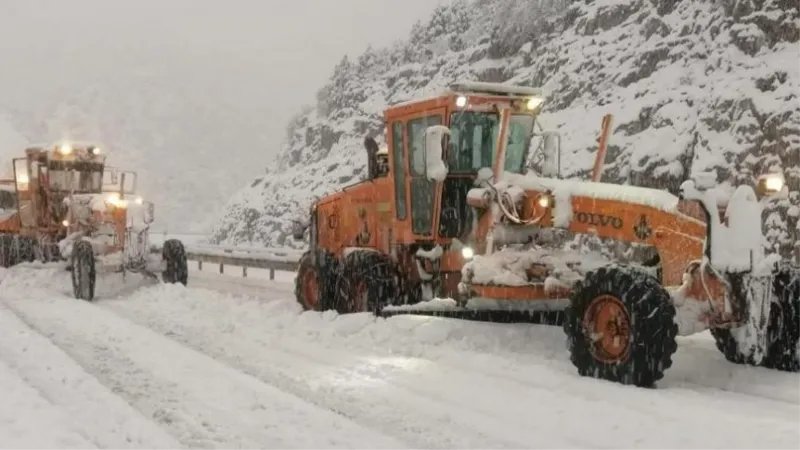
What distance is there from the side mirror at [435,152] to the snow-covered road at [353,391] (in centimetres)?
170

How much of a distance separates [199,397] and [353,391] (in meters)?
1.25

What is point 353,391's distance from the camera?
716cm

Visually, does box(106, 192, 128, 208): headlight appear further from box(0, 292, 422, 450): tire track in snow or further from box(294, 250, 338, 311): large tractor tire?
box(0, 292, 422, 450): tire track in snow

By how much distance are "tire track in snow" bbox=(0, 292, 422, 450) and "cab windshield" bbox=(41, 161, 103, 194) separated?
9.20 metres

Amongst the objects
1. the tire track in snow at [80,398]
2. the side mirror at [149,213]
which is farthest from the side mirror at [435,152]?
the side mirror at [149,213]

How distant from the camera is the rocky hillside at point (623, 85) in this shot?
17578 mm

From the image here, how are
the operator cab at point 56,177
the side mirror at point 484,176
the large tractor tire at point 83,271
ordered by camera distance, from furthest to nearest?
the operator cab at point 56,177 → the large tractor tire at point 83,271 → the side mirror at point 484,176

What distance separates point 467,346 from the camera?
9.05m

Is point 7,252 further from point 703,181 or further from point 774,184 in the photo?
point 774,184

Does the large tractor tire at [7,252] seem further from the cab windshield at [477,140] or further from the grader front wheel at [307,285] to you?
the cab windshield at [477,140]

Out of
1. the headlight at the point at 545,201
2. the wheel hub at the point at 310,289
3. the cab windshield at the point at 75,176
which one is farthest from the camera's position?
the cab windshield at the point at 75,176

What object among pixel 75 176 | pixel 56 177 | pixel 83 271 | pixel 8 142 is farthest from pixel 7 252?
pixel 8 142

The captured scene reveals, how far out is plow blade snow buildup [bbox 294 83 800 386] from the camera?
23.3 ft

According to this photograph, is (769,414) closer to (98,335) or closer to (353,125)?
(98,335)
